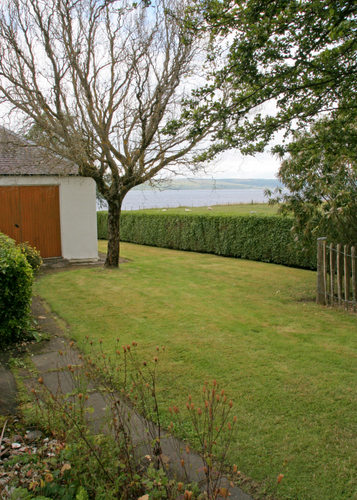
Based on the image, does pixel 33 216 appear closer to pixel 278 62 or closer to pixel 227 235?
pixel 227 235

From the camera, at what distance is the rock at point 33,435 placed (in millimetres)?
3417

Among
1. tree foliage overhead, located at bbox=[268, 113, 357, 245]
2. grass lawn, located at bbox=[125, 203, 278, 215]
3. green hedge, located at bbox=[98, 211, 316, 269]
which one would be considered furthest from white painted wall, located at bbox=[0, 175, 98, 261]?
tree foliage overhead, located at bbox=[268, 113, 357, 245]

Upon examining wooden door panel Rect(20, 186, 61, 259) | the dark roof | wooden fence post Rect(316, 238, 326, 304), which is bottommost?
wooden fence post Rect(316, 238, 326, 304)

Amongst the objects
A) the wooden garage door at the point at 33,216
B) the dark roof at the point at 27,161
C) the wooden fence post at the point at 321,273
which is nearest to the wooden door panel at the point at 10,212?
the wooden garage door at the point at 33,216

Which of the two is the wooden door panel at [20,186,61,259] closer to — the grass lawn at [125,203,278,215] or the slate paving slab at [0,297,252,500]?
the slate paving slab at [0,297,252,500]

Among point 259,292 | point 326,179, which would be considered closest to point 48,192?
point 259,292

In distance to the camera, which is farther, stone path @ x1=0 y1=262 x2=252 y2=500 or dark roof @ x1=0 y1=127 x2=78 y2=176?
dark roof @ x1=0 y1=127 x2=78 y2=176

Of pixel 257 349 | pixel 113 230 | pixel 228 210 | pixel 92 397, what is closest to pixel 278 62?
pixel 257 349

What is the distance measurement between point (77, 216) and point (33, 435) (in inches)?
444

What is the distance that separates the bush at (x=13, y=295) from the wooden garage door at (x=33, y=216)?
776 centimetres

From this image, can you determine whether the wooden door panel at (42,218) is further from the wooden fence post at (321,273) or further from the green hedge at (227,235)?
the wooden fence post at (321,273)

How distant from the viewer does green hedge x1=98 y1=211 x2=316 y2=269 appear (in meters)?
13.4

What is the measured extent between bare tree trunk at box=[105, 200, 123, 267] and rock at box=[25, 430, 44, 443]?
9.10 meters

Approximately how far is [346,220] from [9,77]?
30.9ft
